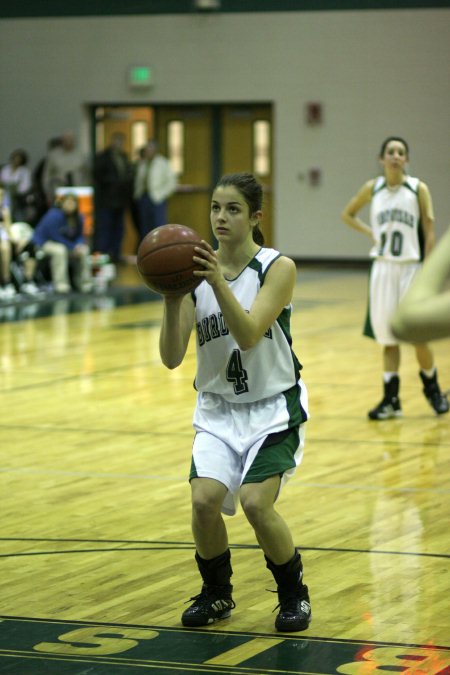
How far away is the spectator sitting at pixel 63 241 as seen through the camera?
1516cm

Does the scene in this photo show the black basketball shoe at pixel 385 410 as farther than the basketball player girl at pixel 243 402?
Yes

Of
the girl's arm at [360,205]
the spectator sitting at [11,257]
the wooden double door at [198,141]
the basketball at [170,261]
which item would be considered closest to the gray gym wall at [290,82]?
the wooden double door at [198,141]

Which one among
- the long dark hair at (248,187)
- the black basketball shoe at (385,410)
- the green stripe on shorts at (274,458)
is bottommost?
the black basketball shoe at (385,410)

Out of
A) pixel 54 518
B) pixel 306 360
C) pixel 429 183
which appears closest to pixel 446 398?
pixel 306 360

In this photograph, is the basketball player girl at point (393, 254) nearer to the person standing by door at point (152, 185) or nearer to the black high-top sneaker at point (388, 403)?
the black high-top sneaker at point (388, 403)

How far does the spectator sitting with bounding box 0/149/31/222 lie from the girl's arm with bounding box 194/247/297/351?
14047 millimetres

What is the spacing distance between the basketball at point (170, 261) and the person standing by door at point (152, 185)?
50.6 ft

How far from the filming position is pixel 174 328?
3.88 m

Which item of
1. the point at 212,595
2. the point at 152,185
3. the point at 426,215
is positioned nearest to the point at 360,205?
the point at 426,215

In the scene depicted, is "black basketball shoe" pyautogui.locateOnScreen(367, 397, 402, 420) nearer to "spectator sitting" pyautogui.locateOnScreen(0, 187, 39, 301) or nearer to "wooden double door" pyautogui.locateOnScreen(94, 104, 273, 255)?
"spectator sitting" pyautogui.locateOnScreen(0, 187, 39, 301)

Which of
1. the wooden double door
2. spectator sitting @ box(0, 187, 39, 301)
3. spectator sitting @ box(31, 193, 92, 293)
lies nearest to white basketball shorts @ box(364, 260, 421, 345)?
spectator sitting @ box(0, 187, 39, 301)

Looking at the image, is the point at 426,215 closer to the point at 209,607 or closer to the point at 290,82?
the point at 209,607

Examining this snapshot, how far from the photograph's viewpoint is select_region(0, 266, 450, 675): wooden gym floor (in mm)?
3826

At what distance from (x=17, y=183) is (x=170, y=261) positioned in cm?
1489
